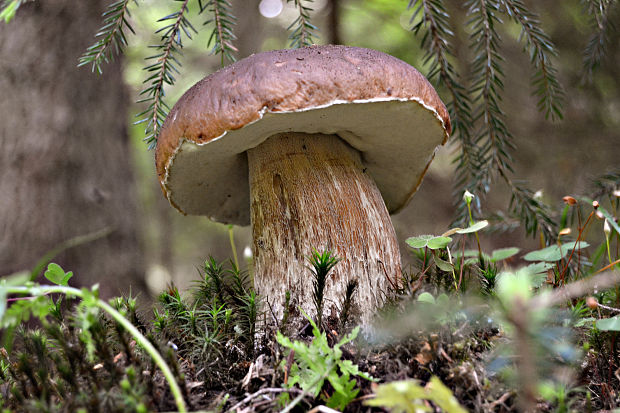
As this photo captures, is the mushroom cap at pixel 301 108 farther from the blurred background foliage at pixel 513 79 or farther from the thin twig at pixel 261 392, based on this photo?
the blurred background foliage at pixel 513 79

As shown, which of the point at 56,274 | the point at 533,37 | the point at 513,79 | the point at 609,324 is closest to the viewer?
the point at 609,324

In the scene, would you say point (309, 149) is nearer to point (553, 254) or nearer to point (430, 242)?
point (430, 242)

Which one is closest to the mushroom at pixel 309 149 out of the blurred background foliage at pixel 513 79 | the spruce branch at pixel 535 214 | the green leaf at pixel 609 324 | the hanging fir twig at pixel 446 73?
the hanging fir twig at pixel 446 73

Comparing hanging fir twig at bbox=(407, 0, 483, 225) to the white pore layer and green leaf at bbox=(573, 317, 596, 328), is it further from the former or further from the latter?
green leaf at bbox=(573, 317, 596, 328)

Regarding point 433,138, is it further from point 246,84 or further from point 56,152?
point 56,152

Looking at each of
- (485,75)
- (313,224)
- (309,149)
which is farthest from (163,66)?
(485,75)

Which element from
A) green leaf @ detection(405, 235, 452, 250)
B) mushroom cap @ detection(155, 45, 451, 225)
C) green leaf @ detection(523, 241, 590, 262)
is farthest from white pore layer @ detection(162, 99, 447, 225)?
green leaf @ detection(523, 241, 590, 262)
